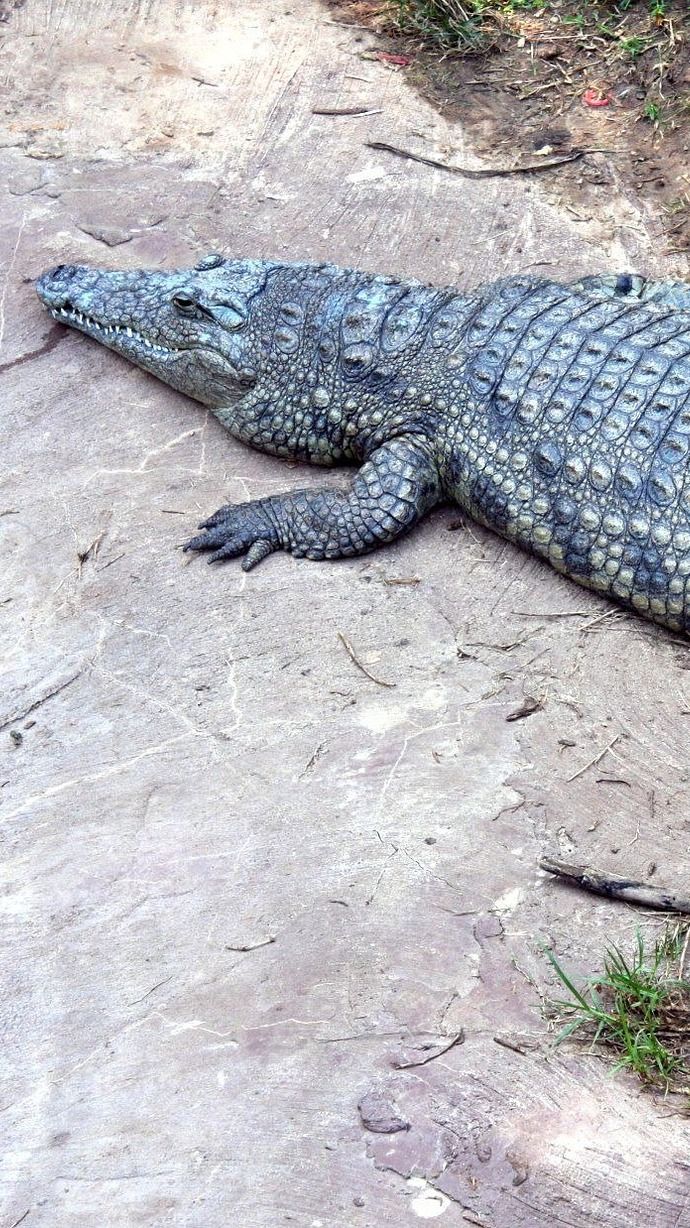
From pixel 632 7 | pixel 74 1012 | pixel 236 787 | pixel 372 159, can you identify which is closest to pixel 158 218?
pixel 372 159

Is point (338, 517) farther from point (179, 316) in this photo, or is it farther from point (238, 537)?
point (179, 316)

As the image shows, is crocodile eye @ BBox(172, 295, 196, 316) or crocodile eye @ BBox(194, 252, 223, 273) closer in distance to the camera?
crocodile eye @ BBox(172, 295, 196, 316)

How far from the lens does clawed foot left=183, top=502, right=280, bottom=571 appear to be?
15.0 feet

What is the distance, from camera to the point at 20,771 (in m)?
3.76

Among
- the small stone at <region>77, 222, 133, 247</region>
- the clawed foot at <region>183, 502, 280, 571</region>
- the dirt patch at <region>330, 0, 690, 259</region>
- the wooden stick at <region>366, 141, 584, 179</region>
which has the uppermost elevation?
the dirt patch at <region>330, 0, 690, 259</region>

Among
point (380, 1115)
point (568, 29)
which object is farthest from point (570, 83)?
point (380, 1115)

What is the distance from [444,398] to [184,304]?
4.57 ft

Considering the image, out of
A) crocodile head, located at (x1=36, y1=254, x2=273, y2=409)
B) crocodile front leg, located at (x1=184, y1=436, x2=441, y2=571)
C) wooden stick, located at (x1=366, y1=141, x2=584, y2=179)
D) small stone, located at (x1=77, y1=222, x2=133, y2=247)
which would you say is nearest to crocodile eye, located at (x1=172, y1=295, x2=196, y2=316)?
crocodile head, located at (x1=36, y1=254, x2=273, y2=409)

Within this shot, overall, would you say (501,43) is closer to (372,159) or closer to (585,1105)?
(372,159)

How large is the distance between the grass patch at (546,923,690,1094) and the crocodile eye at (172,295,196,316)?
11.3 feet

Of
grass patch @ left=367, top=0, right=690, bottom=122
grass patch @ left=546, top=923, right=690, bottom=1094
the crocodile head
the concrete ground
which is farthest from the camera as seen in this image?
grass patch @ left=367, top=0, right=690, bottom=122

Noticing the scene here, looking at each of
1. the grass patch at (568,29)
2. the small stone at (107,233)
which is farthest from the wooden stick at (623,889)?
the grass patch at (568,29)

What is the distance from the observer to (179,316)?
17.7ft

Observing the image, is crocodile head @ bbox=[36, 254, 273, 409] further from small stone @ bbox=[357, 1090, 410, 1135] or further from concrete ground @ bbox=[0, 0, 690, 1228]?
small stone @ bbox=[357, 1090, 410, 1135]
